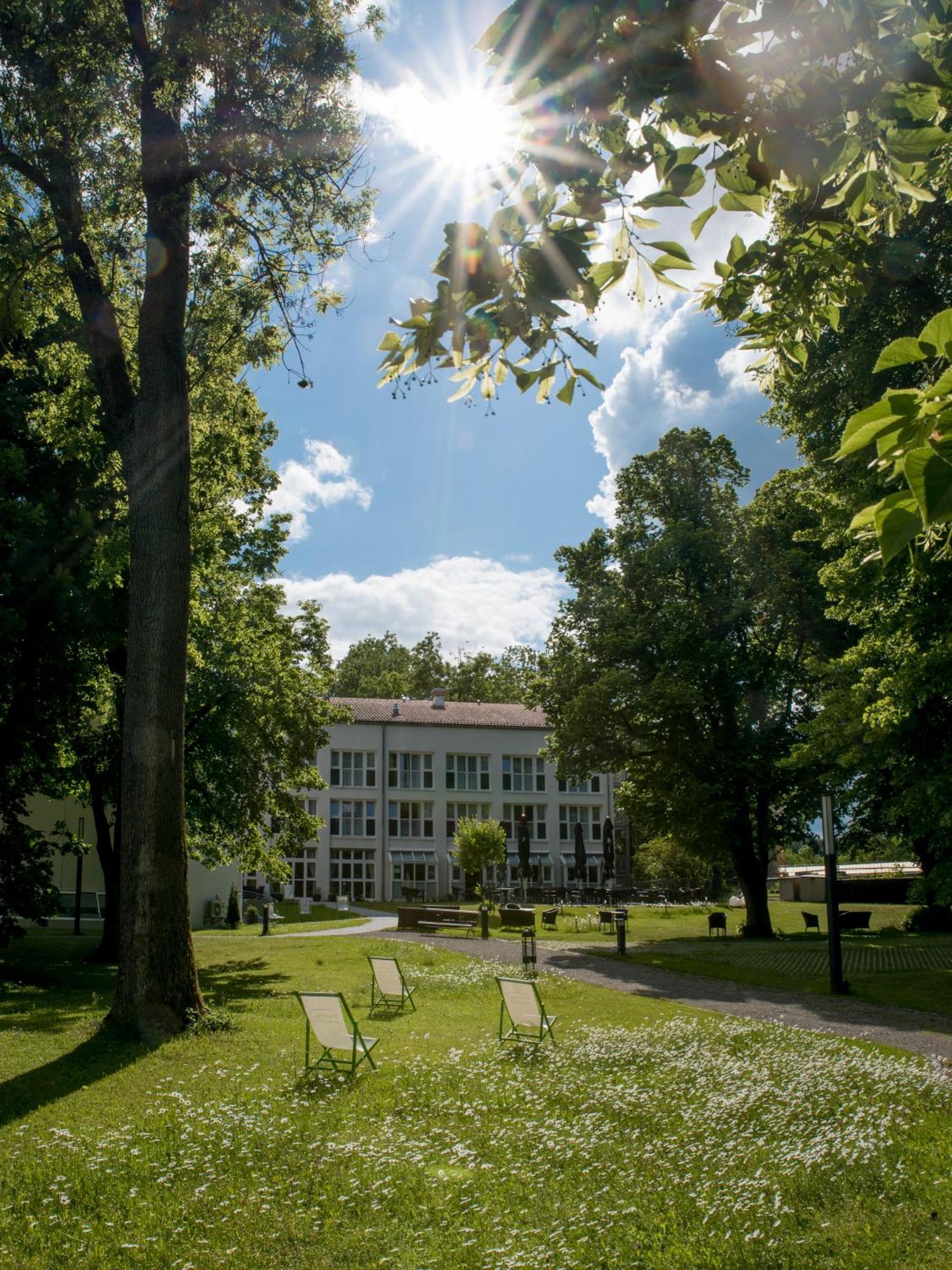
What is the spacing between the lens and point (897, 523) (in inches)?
74.5

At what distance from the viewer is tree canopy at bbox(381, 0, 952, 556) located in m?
2.69

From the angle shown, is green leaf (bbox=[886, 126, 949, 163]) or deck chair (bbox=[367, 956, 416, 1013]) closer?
green leaf (bbox=[886, 126, 949, 163])

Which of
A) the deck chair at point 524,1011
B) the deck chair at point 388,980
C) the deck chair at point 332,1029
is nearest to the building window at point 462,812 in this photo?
the deck chair at point 388,980

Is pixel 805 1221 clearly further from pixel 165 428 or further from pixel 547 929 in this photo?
pixel 547 929

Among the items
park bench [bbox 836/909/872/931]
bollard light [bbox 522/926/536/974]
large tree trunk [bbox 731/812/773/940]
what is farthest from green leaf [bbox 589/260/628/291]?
large tree trunk [bbox 731/812/773/940]

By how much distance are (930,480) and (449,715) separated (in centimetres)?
5911

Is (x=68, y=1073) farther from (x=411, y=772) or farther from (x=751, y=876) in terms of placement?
(x=411, y=772)

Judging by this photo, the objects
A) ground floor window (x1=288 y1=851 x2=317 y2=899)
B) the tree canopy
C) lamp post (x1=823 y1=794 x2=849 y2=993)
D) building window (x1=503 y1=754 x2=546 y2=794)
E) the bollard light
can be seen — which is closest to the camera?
the tree canopy

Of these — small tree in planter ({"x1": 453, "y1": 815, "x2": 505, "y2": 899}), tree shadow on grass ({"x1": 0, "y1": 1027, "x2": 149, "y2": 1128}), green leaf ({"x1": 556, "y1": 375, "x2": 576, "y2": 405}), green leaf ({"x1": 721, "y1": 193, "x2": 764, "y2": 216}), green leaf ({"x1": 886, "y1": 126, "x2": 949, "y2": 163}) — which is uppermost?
green leaf ({"x1": 721, "y1": 193, "x2": 764, "y2": 216})

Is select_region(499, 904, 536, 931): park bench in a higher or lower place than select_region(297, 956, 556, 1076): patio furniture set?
lower

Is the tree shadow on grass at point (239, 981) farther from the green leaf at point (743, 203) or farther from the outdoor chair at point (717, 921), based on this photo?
the outdoor chair at point (717, 921)

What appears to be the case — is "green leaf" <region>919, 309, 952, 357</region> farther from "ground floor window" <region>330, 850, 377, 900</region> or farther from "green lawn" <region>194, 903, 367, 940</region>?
"ground floor window" <region>330, 850, 377, 900</region>

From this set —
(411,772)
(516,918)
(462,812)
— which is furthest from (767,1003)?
(462,812)

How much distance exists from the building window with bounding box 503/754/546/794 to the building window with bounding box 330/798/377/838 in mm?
8435
